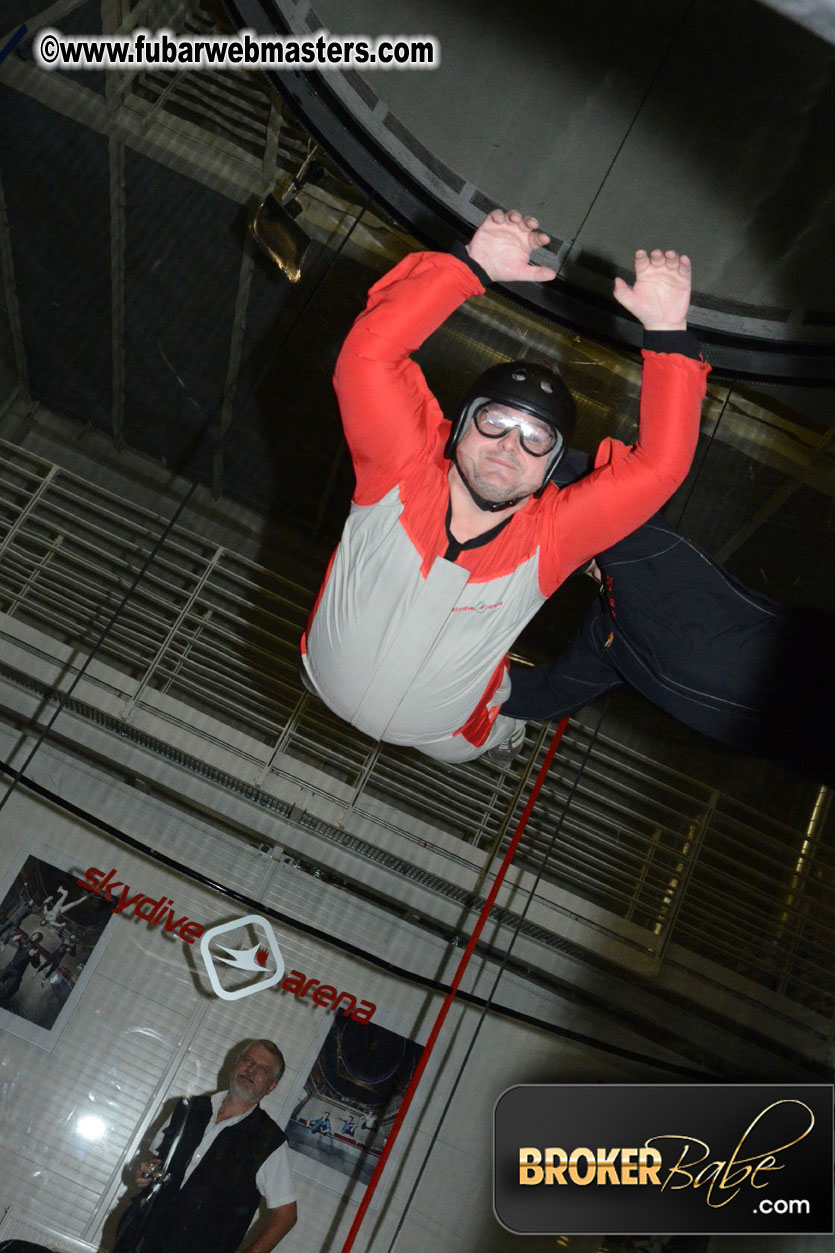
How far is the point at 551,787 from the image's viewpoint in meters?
3.24

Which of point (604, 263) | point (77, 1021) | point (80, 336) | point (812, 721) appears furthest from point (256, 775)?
point (80, 336)

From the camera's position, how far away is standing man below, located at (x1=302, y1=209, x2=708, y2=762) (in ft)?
4.69

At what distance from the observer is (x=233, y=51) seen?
2721mm

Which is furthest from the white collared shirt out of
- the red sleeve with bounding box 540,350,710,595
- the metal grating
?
the red sleeve with bounding box 540,350,710,595

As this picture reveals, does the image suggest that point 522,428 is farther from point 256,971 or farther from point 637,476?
point 256,971

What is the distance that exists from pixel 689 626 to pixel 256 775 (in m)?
1.59

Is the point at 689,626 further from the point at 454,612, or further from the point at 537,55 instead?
the point at 537,55

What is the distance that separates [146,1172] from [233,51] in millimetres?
3305

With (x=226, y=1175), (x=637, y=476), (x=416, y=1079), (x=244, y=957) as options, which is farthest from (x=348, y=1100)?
(x=637, y=476)

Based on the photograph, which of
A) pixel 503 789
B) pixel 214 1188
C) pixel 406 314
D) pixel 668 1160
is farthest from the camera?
pixel 503 789

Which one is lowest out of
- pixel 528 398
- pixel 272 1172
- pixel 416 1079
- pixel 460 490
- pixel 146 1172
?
pixel 146 1172

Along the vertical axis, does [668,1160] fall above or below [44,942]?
above

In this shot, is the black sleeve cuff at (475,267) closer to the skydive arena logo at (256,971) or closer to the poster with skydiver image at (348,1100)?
the skydive arena logo at (256,971)

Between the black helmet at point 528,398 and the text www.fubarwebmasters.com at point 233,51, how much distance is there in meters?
1.63
